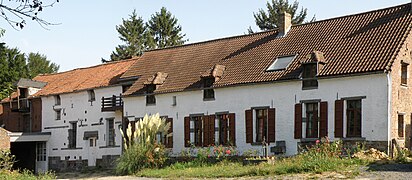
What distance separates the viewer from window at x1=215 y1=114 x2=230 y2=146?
32.4m

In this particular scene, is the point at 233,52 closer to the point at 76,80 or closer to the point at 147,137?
the point at 147,137

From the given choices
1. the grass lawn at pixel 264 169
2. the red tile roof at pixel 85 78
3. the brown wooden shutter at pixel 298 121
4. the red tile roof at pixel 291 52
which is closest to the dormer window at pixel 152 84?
the red tile roof at pixel 291 52

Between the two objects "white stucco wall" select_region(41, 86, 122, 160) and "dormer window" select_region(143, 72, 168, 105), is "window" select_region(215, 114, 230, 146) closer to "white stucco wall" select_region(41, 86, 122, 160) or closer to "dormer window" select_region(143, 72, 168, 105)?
"dormer window" select_region(143, 72, 168, 105)

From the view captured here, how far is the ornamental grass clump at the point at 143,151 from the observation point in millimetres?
31547

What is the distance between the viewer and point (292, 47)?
105 feet

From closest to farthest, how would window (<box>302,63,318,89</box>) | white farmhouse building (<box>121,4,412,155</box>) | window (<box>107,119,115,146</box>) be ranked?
white farmhouse building (<box>121,4,412,155</box>) → window (<box>302,63,318,89</box>) → window (<box>107,119,115,146</box>)

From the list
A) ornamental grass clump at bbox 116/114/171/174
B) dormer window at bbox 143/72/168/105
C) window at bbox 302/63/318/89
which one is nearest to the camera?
window at bbox 302/63/318/89

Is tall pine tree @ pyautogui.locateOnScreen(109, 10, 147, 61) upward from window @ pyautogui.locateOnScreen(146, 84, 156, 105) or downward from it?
upward

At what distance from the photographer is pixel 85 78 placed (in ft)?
150

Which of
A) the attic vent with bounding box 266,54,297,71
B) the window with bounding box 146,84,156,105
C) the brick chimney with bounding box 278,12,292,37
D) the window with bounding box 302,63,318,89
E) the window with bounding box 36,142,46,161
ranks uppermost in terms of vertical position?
the brick chimney with bounding box 278,12,292,37

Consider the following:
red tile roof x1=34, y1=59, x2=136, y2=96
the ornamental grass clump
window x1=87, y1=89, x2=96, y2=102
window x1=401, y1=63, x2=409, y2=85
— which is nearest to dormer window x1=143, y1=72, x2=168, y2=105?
the ornamental grass clump

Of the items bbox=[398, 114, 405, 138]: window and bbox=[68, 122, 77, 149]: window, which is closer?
bbox=[398, 114, 405, 138]: window

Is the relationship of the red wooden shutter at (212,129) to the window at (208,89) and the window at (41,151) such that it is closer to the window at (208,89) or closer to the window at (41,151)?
the window at (208,89)

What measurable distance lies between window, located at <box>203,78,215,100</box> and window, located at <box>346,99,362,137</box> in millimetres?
8195
